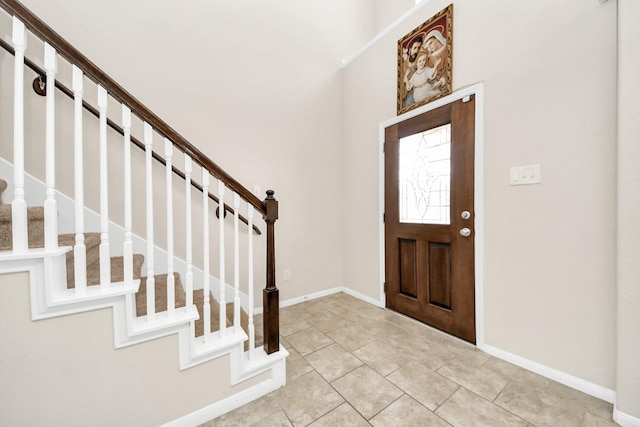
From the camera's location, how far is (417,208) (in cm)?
220

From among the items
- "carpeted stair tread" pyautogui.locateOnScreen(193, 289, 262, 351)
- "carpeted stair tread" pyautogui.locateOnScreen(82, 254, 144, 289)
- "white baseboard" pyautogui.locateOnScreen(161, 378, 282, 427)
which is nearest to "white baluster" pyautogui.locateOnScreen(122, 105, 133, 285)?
"carpeted stair tread" pyautogui.locateOnScreen(82, 254, 144, 289)

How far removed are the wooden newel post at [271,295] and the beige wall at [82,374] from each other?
14.4 inches

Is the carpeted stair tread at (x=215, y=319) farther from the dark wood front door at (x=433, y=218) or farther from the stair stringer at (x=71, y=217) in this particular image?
the dark wood front door at (x=433, y=218)

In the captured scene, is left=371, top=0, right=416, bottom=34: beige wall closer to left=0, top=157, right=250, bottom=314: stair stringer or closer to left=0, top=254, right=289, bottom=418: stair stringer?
left=0, top=157, right=250, bottom=314: stair stringer

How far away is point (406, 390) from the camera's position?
4.54 feet

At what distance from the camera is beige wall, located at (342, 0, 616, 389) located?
50.8 inches

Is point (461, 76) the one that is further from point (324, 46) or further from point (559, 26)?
point (324, 46)

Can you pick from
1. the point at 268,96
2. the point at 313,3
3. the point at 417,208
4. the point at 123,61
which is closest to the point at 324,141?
the point at 268,96

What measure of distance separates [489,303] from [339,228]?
173 centimetres

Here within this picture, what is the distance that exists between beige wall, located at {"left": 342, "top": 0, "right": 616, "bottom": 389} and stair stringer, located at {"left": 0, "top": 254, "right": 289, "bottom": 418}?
1661mm

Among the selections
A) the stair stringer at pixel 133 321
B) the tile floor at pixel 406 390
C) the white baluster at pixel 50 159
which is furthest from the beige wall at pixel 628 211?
the white baluster at pixel 50 159

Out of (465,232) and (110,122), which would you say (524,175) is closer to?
(465,232)

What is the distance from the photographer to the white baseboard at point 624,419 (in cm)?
111

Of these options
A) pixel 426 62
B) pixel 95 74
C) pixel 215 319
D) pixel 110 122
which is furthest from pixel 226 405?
pixel 426 62
